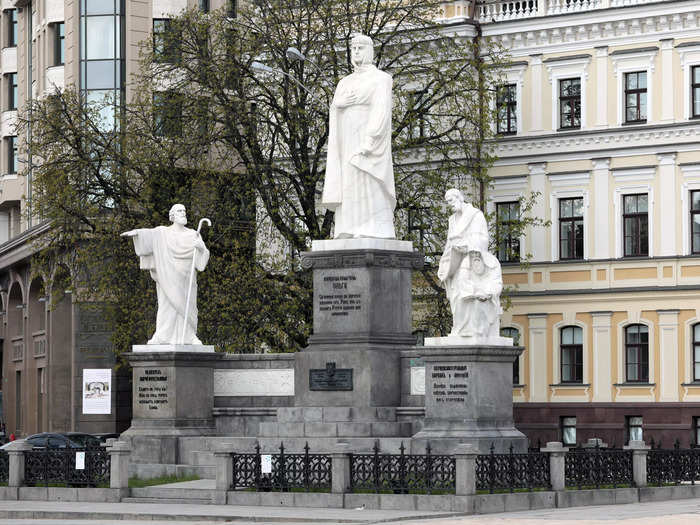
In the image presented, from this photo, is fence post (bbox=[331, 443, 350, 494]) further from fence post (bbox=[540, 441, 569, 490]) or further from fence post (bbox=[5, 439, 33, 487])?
fence post (bbox=[5, 439, 33, 487])

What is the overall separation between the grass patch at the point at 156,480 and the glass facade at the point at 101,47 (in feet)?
128

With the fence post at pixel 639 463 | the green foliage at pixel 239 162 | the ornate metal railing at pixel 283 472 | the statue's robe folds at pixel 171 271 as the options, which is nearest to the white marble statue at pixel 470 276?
the fence post at pixel 639 463

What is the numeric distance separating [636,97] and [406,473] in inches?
1377

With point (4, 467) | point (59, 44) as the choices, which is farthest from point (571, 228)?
point (4, 467)

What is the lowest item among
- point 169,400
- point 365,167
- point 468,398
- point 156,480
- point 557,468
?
point 156,480

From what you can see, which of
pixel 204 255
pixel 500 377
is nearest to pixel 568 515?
pixel 500 377

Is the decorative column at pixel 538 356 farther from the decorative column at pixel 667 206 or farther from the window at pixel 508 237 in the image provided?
the decorative column at pixel 667 206

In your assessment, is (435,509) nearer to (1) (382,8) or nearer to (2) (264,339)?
(2) (264,339)

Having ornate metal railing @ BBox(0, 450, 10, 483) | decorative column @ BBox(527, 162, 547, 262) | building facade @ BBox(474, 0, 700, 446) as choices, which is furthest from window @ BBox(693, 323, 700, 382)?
ornate metal railing @ BBox(0, 450, 10, 483)

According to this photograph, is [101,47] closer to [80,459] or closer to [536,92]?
[536,92]

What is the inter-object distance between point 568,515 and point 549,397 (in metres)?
35.2

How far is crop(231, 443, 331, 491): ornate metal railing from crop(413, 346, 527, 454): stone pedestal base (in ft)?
7.10

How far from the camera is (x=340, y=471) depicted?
27828 millimetres

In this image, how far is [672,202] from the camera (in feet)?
195
